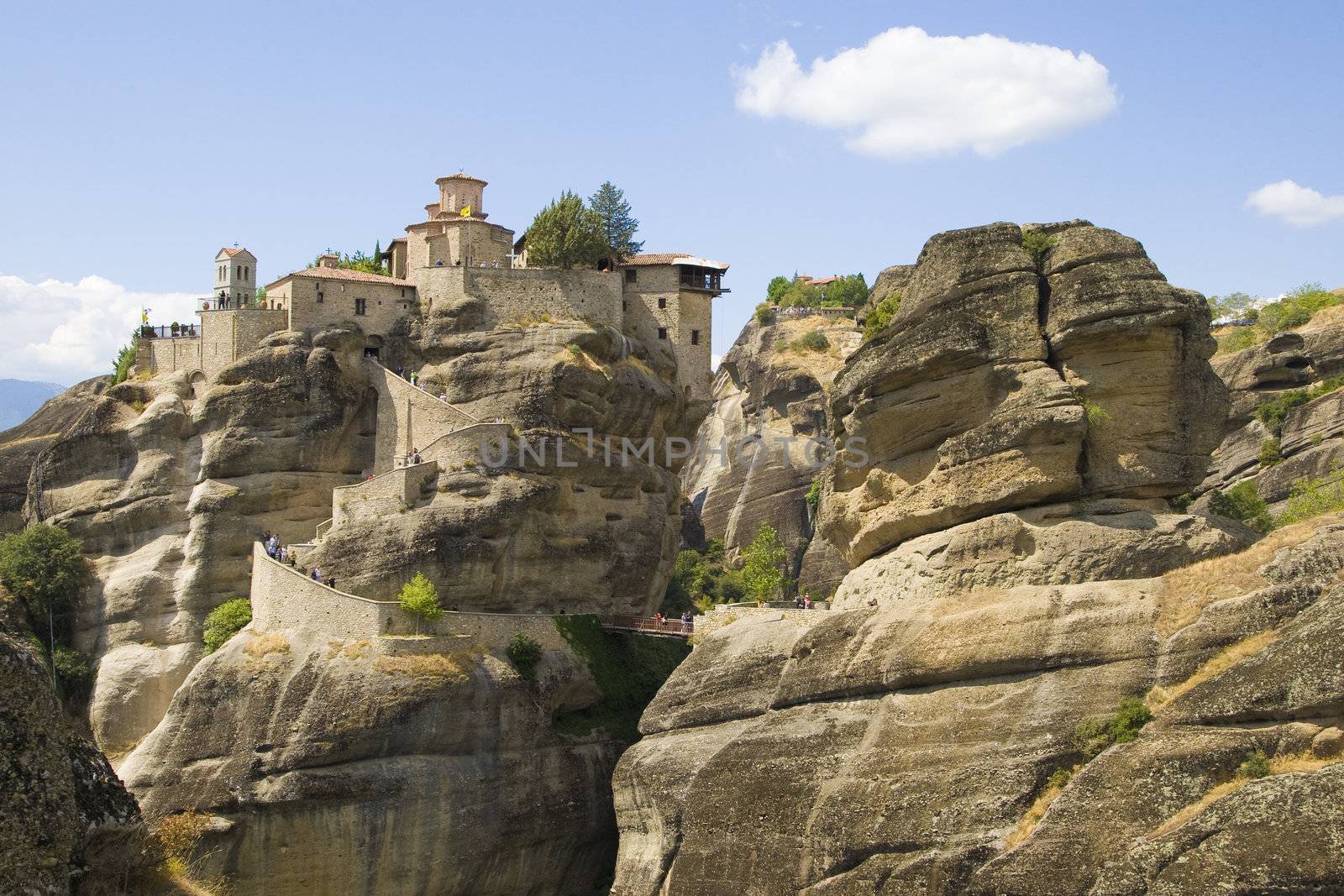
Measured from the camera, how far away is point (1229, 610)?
36.8 metres

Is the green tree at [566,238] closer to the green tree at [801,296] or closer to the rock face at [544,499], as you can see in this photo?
the rock face at [544,499]

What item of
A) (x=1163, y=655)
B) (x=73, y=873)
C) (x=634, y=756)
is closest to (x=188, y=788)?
(x=634, y=756)

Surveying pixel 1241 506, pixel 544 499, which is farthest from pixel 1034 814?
pixel 544 499

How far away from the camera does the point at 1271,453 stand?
66062 mm

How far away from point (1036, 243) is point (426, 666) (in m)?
23.7

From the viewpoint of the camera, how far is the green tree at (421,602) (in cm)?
5816

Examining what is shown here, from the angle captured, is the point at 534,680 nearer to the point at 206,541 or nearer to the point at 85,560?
the point at 206,541

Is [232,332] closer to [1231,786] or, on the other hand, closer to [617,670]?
[617,670]

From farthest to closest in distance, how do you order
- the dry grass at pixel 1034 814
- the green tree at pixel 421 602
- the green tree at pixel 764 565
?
1. the green tree at pixel 764 565
2. the green tree at pixel 421 602
3. the dry grass at pixel 1034 814

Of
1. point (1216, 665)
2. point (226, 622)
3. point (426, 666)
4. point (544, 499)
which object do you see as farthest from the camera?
point (226, 622)

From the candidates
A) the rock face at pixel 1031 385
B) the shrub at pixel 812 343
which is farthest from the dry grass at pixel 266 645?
the shrub at pixel 812 343

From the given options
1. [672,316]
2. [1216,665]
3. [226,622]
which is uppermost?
[672,316]

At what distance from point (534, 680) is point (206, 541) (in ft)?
46.7

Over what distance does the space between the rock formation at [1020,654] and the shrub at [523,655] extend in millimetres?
11179
